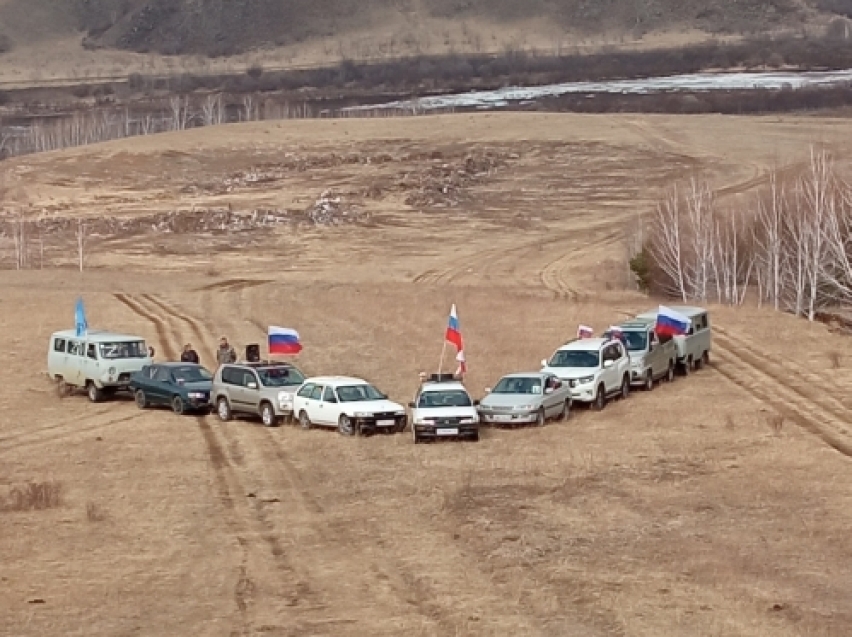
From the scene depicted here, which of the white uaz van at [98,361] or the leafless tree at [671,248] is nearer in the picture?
the white uaz van at [98,361]

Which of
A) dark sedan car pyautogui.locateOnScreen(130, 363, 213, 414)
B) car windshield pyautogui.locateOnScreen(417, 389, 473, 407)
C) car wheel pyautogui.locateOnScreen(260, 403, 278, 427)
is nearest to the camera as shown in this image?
car windshield pyautogui.locateOnScreen(417, 389, 473, 407)

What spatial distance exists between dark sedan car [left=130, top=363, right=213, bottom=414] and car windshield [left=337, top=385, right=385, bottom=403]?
415cm

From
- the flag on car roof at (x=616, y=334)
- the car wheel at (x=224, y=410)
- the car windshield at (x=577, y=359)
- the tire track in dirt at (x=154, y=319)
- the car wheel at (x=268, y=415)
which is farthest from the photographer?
the tire track in dirt at (x=154, y=319)

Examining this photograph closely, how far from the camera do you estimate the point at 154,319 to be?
5719 cm

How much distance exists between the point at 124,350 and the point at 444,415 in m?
11.2

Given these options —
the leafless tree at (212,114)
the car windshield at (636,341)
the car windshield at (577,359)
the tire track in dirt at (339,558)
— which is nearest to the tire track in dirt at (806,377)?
the car windshield at (636,341)

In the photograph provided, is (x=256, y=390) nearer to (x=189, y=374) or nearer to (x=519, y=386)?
(x=189, y=374)

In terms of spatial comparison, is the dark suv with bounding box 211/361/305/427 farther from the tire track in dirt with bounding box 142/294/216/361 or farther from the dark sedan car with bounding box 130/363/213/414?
the tire track in dirt with bounding box 142/294/216/361

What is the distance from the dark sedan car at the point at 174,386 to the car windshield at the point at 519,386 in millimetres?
7017

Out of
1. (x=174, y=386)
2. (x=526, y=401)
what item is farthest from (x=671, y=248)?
(x=174, y=386)

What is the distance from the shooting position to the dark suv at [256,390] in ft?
123

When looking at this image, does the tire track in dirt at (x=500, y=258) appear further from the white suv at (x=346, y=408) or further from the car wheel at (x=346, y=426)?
the car wheel at (x=346, y=426)

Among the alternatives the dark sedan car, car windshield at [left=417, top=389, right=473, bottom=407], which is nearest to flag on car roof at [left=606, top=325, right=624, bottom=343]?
car windshield at [left=417, top=389, right=473, bottom=407]

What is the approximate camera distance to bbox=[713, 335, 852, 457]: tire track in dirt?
1394 inches
